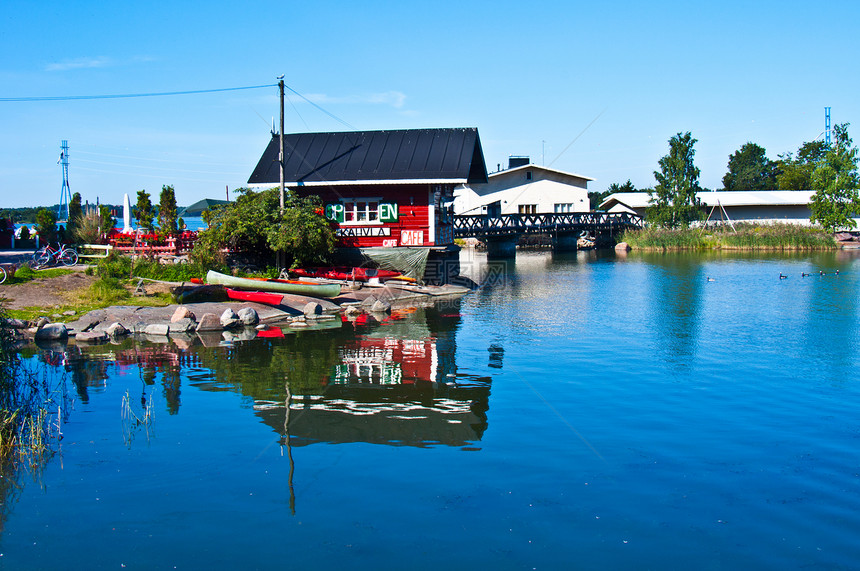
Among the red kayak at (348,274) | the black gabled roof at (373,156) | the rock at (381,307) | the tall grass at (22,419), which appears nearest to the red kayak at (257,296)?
the rock at (381,307)

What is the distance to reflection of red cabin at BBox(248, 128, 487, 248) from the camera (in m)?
28.8

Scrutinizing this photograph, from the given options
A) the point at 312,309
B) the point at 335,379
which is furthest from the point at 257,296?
the point at 335,379

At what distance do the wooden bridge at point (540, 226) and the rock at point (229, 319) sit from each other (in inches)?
905

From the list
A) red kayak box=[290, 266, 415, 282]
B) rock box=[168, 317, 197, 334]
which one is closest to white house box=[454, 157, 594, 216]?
red kayak box=[290, 266, 415, 282]

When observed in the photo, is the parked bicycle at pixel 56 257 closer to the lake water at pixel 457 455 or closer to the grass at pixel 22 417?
the lake water at pixel 457 455

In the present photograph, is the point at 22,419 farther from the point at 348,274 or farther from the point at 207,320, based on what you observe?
the point at 348,274

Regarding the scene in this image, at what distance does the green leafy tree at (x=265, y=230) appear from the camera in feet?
85.4

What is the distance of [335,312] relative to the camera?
78.4ft

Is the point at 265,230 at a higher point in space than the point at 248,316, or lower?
higher

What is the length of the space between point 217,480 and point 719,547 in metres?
6.24

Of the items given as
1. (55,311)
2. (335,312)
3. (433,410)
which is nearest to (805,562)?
(433,410)

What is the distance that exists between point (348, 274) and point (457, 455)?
1882cm

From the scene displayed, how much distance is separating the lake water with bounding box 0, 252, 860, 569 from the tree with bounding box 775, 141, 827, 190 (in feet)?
235

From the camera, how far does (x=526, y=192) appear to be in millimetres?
59812
